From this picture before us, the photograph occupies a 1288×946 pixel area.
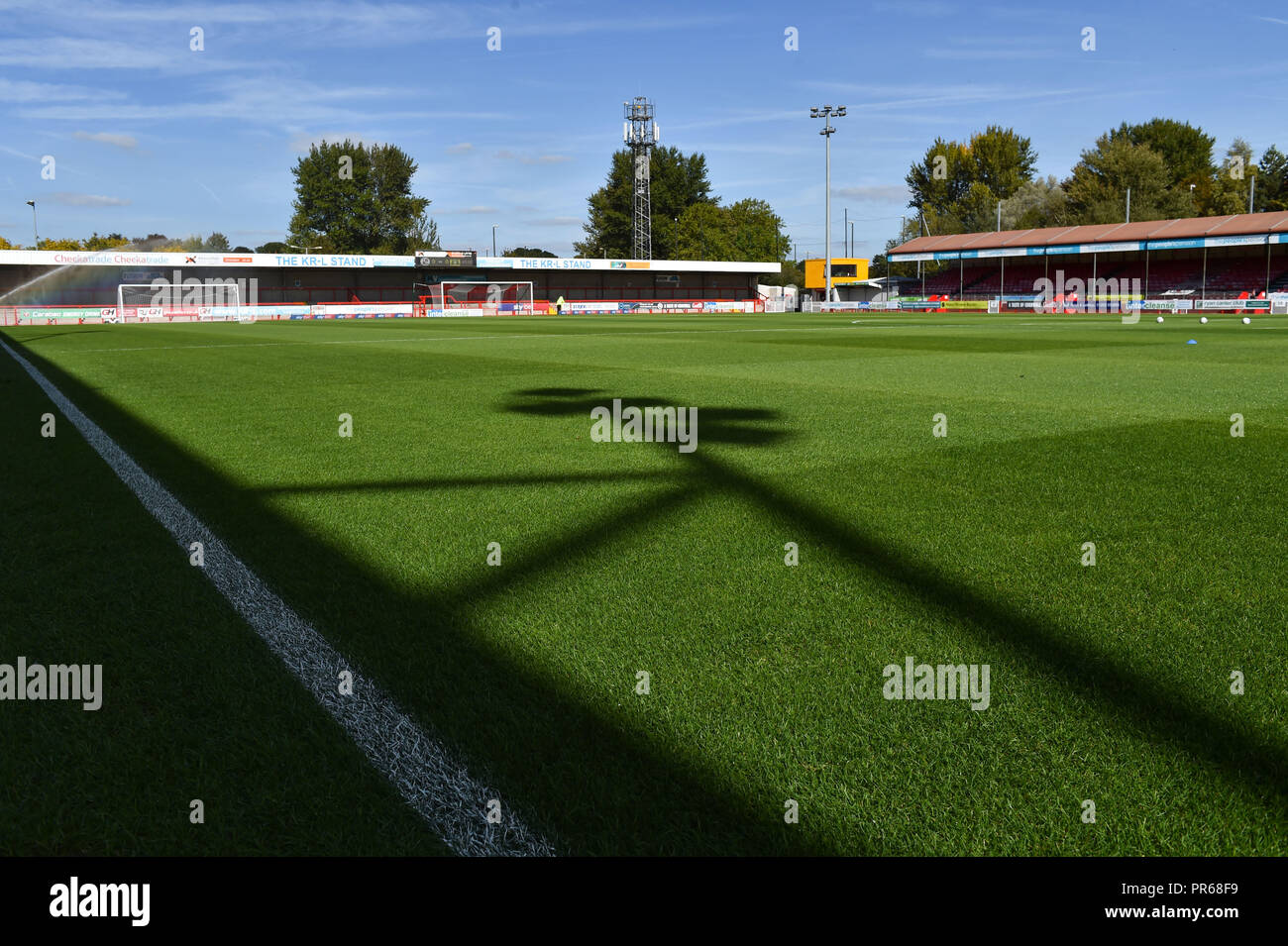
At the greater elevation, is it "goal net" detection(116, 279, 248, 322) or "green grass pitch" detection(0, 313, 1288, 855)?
"goal net" detection(116, 279, 248, 322)

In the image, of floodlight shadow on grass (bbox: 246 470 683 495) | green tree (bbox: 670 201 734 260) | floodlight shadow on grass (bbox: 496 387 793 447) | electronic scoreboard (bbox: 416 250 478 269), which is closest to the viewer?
floodlight shadow on grass (bbox: 246 470 683 495)

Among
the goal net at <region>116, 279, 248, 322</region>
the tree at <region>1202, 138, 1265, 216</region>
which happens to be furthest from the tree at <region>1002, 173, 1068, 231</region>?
the goal net at <region>116, 279, 248, 322</region>

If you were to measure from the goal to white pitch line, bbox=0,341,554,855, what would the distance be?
202 ft

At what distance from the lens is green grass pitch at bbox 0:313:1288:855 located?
2.48 meters

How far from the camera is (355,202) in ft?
331

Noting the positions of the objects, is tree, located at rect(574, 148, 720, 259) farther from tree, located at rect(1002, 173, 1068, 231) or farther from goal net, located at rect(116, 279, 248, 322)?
goal net, located at rect(116, 279, 248, 322)

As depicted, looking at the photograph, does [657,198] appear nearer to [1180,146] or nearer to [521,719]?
[1180,146]

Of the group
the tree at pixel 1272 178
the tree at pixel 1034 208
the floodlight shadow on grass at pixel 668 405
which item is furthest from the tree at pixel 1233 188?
the floodlight shadow on grass at pixel 668 405

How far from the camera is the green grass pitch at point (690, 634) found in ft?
8.14

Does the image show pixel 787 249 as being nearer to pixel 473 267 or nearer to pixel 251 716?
pixel 473 267

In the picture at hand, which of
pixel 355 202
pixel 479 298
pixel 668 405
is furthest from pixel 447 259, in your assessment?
A: pixel 668 405

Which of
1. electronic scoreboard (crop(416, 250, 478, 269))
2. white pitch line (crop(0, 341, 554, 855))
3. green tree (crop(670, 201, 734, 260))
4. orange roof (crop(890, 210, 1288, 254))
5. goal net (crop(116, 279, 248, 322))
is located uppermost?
green tree (crop(670, 201, 734, 260))
